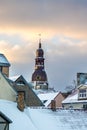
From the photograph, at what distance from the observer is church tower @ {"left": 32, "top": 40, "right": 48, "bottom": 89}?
163 m

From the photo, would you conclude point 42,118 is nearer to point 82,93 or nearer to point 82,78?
point 82,93

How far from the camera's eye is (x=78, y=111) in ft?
162

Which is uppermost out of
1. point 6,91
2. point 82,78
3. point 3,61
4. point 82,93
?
point 3,61

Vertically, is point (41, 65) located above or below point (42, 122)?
above

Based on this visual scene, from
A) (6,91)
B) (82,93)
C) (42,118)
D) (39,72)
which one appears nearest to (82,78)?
(82,93)

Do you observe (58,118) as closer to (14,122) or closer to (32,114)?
(32,114)

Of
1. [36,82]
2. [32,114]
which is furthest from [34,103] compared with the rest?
[36,82]

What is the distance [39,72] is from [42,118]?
398 ft

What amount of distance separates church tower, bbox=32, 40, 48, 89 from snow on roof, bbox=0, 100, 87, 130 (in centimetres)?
11325

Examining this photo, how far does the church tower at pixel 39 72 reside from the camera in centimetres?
16325

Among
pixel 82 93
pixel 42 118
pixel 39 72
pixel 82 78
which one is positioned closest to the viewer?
pixel 42 118

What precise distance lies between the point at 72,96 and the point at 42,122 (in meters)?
46.0

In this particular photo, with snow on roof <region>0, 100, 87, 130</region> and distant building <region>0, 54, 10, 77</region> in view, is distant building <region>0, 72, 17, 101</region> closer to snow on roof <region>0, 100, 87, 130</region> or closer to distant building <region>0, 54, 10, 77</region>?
snow on roof <region>0, 100, 87, 130</region>

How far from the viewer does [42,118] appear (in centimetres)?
4466
